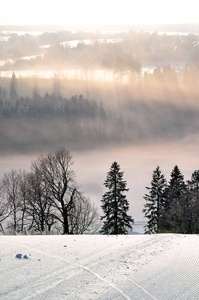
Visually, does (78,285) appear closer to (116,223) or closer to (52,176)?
(52,176)

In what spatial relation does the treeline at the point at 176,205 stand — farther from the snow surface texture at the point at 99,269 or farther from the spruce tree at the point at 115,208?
the snow surface texture at the point at 99,269

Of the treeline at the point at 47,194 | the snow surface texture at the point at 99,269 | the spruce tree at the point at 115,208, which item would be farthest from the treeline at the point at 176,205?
the snow surface texture at the point at 99,269

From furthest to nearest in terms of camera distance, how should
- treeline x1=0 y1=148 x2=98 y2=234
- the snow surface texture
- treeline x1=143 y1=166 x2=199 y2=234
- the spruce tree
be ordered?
the spruce tree < treeline x1=143 y1=166 x2=199 y2=234 < treeline x1=0 y1=148 x2=98 y2=234 < the snow surface texture

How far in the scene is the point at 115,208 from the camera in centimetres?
4284

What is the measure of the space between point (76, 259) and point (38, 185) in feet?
87.6

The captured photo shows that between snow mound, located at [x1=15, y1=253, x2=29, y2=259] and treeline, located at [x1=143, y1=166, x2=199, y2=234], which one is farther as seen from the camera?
treeline, located at [x1=143, y1=166, x2=199, y2=234]

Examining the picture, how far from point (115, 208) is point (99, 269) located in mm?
31702

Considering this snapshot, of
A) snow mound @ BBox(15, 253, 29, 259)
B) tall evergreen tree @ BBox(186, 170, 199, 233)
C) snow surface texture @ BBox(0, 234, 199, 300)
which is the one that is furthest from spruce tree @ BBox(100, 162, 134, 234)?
snow mound @ BBox(15, 253, 29, 259)

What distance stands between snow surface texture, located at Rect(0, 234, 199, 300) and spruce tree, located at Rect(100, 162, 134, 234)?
2732 centimetres

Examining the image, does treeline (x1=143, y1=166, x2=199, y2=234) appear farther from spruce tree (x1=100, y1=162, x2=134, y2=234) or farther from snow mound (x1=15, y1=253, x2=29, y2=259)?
snow mound (x1=15, y1=253, x2=29, y2=259)

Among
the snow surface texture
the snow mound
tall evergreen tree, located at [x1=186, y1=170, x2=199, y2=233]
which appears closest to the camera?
the snow surface texture

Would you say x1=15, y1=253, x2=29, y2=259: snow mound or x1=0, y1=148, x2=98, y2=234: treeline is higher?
x1=0, y1=148, x2=98, y2=234: treeline

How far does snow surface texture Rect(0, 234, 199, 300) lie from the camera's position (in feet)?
31.7

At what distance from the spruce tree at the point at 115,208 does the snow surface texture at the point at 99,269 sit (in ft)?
89.6
